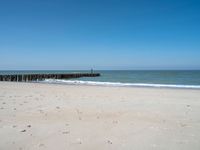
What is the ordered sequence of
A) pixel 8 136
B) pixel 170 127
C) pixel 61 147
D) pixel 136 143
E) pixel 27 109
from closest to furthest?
pixel 61 147 < pixel 136 143 < pixel 8 136 < pixel 170 127 < pixel 27 109

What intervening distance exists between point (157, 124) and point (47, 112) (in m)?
3.63

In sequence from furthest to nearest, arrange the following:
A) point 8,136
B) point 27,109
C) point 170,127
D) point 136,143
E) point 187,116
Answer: point 27,109 → point 187,116 → point 170,127 → point 8,136 → point 136,143

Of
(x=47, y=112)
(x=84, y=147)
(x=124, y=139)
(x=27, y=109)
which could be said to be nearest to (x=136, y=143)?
(x=124, y=139)

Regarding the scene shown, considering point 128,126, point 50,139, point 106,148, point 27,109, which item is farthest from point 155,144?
point 27,109

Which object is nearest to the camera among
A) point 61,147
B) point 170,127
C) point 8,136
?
point 61,147

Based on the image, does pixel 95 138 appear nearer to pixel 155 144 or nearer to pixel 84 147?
pixel 84 147

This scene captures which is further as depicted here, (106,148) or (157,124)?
(157,124)

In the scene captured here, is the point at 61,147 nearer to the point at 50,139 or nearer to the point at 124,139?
the point at 50,139

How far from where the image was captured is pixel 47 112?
7406mm

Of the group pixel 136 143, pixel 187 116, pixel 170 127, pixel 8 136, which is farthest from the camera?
pixel 187 116

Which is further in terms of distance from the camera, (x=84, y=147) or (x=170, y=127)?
(x=170, y=127)

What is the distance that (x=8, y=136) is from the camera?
15.7 feet

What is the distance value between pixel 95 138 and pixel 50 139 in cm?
95

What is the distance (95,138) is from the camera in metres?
4.75
